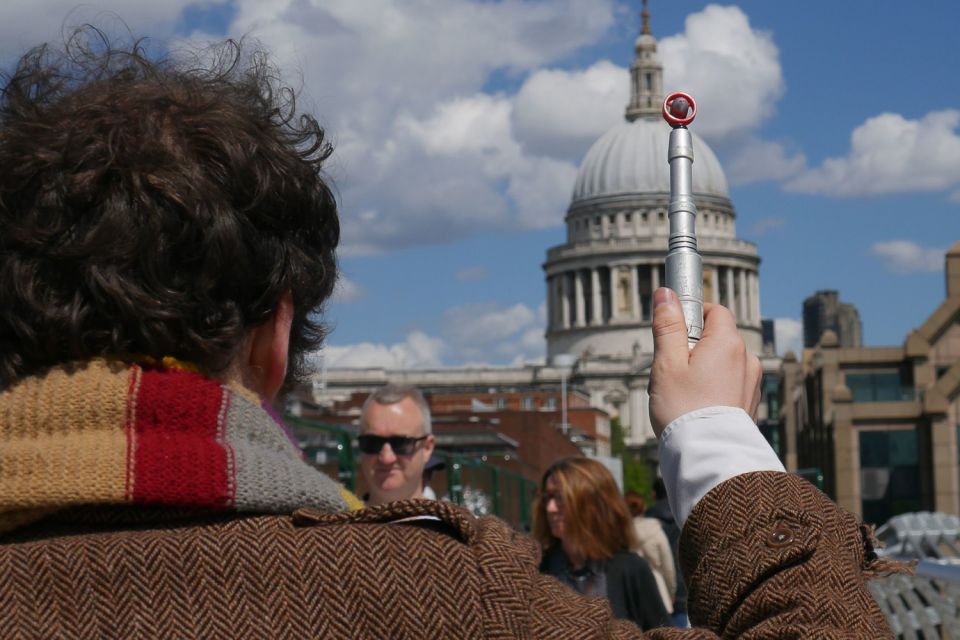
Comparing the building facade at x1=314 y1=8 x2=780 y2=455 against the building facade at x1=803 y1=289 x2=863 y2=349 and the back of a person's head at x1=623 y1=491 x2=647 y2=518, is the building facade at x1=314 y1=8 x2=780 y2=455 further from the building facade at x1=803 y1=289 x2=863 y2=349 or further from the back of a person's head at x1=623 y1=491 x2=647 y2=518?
the back of a person's head at x1=623 y1=491 x2=647 y2=518

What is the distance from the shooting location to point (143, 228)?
2.04m

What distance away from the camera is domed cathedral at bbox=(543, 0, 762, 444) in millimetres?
131125

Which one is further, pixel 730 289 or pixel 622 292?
pixel 622 292

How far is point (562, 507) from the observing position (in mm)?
7227

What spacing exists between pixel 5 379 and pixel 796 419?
189 feet

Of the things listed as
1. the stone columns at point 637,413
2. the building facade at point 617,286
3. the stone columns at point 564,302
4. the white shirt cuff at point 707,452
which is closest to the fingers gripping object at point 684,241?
the white shirt cuff at point 707,452

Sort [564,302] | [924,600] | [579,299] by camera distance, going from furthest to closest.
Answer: [564,302] < [579,299] < [924,600]

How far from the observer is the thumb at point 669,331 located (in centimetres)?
225

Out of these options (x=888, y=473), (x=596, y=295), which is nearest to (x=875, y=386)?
(x=888, y=473)

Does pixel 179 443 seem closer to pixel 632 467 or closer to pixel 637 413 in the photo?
pixel 632 467

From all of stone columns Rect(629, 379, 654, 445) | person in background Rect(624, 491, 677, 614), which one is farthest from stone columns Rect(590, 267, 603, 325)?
person in background Rect(624, 491, 677, 614)

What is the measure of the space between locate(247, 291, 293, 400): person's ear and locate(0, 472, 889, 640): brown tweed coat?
285 millimetres

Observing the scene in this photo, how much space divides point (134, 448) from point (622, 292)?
133 m

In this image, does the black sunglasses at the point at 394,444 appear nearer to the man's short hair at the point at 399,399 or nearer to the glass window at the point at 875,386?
the man's short hair at the point at 399,399
